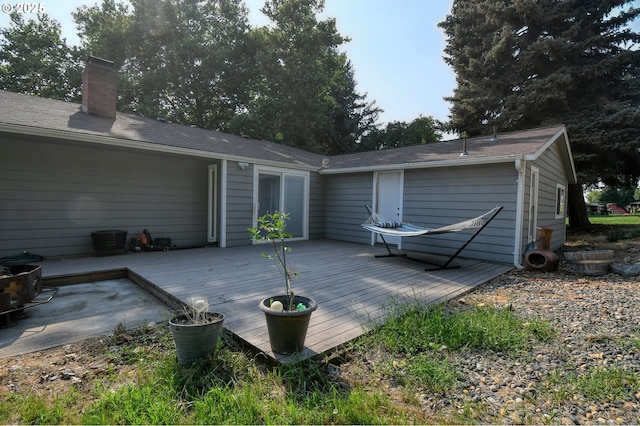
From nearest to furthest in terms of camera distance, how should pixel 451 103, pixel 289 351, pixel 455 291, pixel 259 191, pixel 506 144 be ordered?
pixel 289 351 → pixel 455 291 → pixel 506 144 → pixel 259 191 → pixel 451 103

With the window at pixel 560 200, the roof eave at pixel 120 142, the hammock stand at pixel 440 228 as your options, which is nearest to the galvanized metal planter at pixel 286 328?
the hammock stand at pixel 440 228

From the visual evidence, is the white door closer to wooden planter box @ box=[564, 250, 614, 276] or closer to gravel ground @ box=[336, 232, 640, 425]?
wooden planter box @ box=[564, 250, 614, 276]

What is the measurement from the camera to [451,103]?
1298 centimetres

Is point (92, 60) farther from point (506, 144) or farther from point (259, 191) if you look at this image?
point (506, 144)

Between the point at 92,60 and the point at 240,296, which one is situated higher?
the point at 92,60

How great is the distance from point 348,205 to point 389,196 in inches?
46.9

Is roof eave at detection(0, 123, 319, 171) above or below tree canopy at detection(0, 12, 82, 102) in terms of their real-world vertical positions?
below

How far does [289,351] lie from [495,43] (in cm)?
1339

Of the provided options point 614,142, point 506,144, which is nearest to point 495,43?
point 614,142

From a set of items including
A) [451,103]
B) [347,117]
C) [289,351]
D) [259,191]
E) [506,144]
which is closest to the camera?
[289,351]

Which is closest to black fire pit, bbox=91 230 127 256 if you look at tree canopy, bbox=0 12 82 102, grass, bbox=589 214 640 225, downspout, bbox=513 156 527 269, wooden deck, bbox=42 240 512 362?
wooden deck, bbox=42 240 512 362

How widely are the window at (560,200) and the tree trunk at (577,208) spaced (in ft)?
12.1

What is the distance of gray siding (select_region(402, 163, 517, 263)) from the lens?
19.0 ft

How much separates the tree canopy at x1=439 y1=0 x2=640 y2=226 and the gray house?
8.24ft
